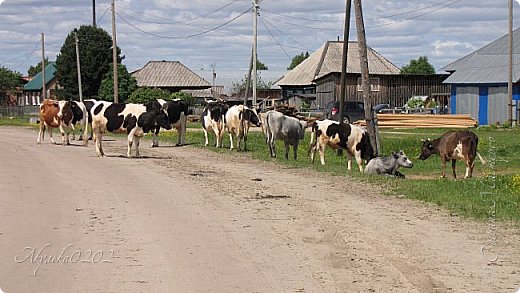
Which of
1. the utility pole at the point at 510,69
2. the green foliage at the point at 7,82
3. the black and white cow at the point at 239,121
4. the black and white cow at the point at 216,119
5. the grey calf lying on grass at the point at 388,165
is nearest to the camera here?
the grey calf lying on grass at the point at 388,165

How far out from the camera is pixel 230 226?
41.0 ft

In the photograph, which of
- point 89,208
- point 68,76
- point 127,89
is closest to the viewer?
point 89,208

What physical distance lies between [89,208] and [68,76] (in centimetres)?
7423

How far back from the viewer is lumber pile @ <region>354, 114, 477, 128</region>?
53.0 m

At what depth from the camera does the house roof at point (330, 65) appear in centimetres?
8056

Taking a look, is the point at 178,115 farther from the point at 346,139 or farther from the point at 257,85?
the point at 257,85

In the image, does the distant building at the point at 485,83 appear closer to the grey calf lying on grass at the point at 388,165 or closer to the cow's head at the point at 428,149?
the cow's head at the point at 428,149

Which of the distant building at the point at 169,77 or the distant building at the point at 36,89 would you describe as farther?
the distant building at the point at 36,89

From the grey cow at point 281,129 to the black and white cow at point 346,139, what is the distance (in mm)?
1477

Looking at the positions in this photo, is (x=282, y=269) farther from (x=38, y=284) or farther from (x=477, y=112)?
(x=477, y=112)

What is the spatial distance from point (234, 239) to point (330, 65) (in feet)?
233

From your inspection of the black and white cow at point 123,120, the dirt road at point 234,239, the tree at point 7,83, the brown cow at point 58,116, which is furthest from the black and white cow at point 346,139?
the tree at point 7,83

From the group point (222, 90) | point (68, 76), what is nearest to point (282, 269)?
point (68, 76)

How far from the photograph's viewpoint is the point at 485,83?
58.1m
